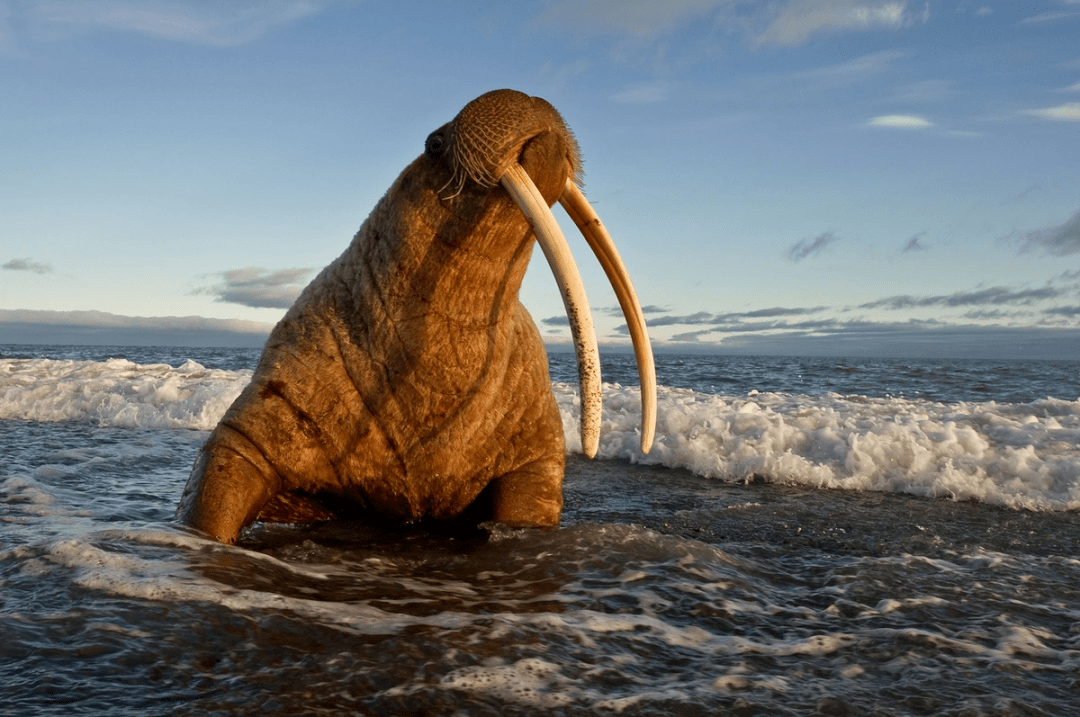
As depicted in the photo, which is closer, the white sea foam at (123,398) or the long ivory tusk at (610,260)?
Result: the long ivory tusk at (610,260)

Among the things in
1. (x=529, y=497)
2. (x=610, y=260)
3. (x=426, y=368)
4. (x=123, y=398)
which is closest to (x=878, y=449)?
(x=529, y=497)

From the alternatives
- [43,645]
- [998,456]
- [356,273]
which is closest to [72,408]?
[356,273]

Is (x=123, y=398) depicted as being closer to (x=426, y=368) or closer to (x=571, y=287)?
(x=426, y=368)

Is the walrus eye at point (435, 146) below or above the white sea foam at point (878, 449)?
above

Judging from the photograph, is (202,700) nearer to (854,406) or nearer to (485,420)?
(485,420)

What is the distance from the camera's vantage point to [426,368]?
177 inches

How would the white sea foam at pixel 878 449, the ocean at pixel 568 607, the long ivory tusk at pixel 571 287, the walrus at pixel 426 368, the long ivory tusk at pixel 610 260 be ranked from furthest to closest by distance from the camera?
the white sea foam at pixel 878 449 → the long ivory tusk at pixel 610 260 → the walrus at pixel 426 368 → the long ivory tusk at pixel 571 287 → the ocean at pixel 568 607

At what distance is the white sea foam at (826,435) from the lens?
7609 mm

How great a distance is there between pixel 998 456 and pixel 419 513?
19.9 feet

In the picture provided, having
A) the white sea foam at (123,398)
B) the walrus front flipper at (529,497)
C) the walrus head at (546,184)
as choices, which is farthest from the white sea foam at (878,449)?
the white sea foam at (123,398)

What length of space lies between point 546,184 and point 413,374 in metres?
1.22

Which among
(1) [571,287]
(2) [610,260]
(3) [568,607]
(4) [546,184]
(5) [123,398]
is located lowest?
(3) [568,607]

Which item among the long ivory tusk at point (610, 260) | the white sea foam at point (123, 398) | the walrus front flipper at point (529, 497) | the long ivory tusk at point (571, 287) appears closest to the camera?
the long ivory tusk at point (571, 287)

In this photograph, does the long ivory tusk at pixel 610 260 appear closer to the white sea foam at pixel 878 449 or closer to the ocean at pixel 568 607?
the ocean at pixel 568 607
